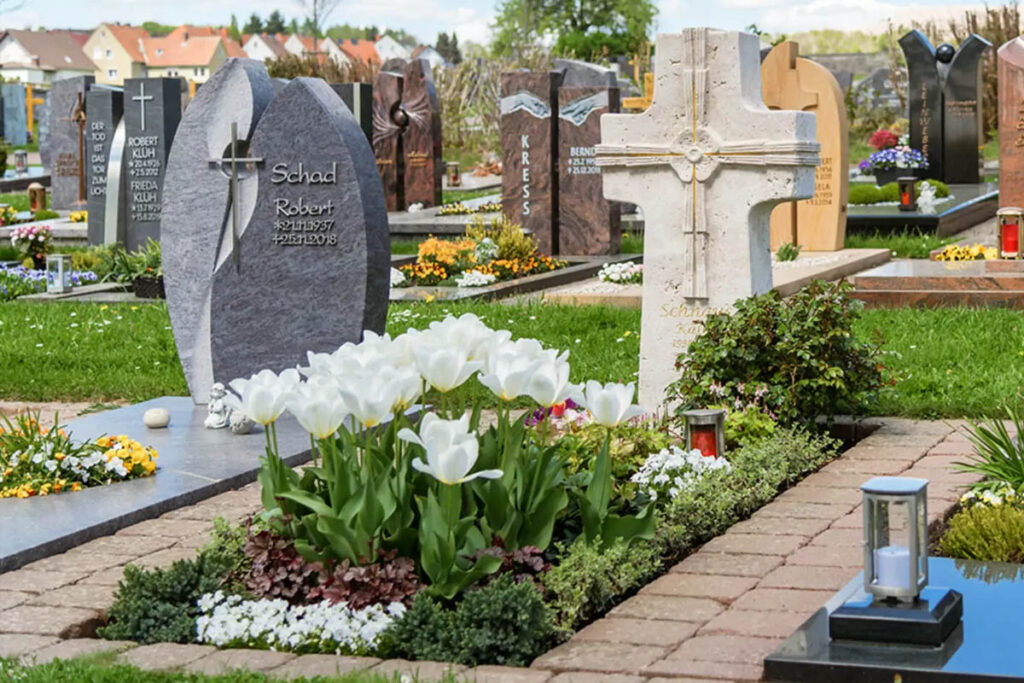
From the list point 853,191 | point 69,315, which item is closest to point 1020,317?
point 69,315

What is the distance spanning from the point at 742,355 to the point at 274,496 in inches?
116

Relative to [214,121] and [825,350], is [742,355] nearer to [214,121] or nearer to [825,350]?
[825,350]

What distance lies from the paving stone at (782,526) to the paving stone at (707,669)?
1633 millimetres

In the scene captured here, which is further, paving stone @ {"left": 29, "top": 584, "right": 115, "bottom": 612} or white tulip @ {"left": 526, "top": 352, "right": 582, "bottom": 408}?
paving stone @ {"left": 29, "top": 584, "right": 115, "bottom": 612}

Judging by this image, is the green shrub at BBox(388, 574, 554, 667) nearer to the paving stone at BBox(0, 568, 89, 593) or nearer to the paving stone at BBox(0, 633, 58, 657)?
the paving stone at BBox(0, 633, 58, 657)

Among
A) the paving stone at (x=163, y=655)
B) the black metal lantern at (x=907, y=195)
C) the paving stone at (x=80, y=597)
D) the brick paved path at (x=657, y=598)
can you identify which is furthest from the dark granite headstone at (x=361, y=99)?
the paving stone at (x=163, y=655)

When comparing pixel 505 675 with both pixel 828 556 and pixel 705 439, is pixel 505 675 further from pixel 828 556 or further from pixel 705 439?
pixel 705 439

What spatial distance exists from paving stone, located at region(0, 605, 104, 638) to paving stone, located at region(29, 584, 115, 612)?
5cm

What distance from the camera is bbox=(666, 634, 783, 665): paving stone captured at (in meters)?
4.48

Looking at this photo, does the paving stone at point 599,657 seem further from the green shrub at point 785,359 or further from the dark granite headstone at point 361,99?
the dark granite headstone at point 361,99

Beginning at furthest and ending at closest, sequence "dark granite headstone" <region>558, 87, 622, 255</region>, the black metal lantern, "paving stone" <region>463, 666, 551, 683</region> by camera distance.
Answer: the black metal lantern, "dark granite headstone" <region>558, 87, 622, 255</region>, "paving stone" <region>463, 666, 551, 683</region>

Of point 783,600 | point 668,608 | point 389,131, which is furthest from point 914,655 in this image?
point 389,131

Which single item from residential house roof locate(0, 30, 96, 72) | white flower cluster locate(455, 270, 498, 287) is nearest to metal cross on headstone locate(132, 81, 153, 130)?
white flower cluster locate(455, 270, 498, 287)

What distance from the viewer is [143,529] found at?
646 centimetres
